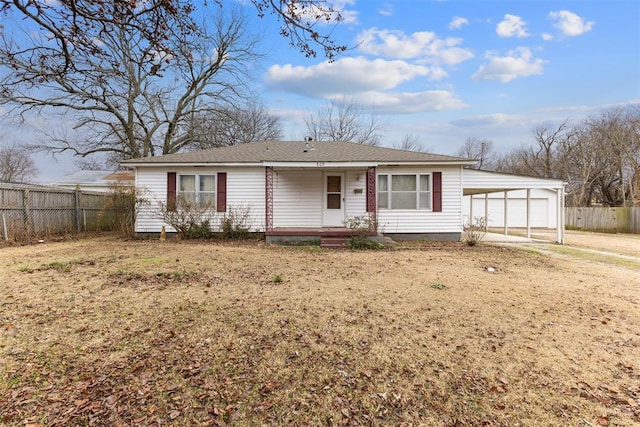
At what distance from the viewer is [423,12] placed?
25.5 feet

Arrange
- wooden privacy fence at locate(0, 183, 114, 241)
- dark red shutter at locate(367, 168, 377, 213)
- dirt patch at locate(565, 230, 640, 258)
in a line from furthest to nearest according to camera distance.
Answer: dirt patch at locate(565, 230, 640, 258), dark red shutter at locate(367, 168, 377, 213), wooden privacy fence at locate(0, 183, 114, 241)

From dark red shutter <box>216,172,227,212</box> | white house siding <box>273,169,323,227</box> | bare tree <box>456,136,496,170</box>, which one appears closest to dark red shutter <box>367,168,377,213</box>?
white house siding <box>273,169,323,227</box>

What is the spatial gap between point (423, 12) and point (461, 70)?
6.20 m

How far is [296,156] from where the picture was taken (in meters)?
12.3

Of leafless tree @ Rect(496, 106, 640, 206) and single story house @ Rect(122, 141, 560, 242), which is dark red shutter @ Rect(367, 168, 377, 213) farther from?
leafless tree @ Rect(496, 106, 640, 206)

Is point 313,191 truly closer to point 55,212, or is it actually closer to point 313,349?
point 313,349

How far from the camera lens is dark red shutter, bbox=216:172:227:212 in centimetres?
1202

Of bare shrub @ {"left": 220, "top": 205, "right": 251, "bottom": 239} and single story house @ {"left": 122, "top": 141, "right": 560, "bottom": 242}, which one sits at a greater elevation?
single story house @ {"left": 122, "top": 141, "right": 560, "bottom": 242}

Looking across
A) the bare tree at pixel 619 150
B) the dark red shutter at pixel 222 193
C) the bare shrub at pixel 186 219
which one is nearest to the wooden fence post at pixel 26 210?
the bare shrub at pixel 186 219

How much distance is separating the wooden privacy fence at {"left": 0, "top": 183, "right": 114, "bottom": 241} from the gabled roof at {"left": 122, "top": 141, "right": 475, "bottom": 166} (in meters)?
2.94

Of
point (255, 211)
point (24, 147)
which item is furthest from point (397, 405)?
point (24, 147)

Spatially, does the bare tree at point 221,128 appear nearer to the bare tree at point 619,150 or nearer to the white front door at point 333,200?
the white front door at point 333,200

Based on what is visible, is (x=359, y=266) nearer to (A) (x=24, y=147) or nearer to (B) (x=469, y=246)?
(B) (x=469, y=246)

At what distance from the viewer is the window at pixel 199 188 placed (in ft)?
39.5
